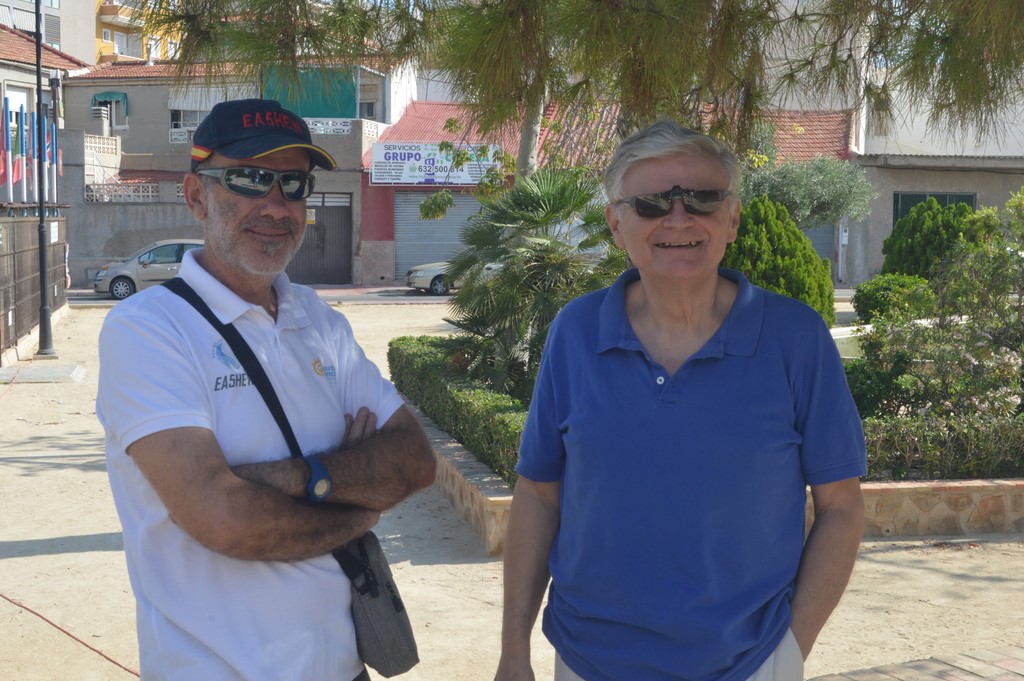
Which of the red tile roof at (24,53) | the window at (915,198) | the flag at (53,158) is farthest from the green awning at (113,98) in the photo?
the window at (915,198)

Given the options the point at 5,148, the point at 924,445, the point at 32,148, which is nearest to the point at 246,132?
the point at 924,445

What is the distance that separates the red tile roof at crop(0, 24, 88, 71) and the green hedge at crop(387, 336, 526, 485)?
23.3m

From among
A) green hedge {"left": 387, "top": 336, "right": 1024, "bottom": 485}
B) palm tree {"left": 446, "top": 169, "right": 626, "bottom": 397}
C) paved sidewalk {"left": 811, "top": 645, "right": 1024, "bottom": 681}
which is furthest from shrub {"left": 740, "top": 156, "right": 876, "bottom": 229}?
paved sidewalk {"left": 811, "top": 645, "right": 1024, "bottom": 681}

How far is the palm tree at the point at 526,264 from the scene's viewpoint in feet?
27.7

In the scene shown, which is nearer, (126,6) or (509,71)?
(126,6)

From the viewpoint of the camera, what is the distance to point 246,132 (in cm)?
248

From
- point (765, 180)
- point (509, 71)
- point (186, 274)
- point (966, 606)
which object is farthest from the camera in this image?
point (765, 180)

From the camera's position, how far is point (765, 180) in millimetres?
28953

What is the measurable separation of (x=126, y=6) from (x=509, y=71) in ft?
4.17

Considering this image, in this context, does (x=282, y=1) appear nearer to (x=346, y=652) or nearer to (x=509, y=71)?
(x=509, y=71)

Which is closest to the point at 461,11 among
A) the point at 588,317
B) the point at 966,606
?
the point at 588,317

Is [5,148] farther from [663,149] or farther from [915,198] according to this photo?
[915,198]

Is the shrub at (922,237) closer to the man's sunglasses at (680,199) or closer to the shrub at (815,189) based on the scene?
the shrub at (815,189)

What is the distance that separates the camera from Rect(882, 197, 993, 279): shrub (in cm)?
1916
